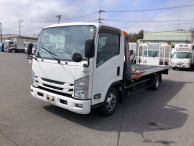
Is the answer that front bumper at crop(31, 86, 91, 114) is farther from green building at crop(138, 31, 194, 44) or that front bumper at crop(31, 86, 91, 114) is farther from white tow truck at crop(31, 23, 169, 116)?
green building at crop(138, 31, 194, 44)

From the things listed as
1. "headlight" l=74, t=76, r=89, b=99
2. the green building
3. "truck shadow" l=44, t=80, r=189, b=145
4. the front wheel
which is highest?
the green building

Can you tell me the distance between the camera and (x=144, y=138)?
3.48 m

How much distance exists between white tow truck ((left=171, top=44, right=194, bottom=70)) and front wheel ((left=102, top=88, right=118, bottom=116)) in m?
15.1

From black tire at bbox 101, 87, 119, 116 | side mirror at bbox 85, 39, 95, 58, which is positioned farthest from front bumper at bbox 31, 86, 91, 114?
side mirror at bbox 85, 39, 95, 58

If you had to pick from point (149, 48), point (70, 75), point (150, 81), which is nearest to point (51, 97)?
point (70, 75)

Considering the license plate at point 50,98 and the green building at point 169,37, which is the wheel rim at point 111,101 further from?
the green building at point 169,37

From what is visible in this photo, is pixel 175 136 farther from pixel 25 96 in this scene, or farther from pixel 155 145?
pixel 25 96

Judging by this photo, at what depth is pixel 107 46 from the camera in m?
4.05

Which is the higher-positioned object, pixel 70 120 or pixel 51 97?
pixel 51 97

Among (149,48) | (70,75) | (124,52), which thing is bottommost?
(70,75)

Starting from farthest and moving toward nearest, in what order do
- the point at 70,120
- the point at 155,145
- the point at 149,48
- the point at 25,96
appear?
the point at 149,48 < the point at 25,96 < the point at 70,120 < the point at 155,145

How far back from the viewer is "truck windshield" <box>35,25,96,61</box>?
3688mm

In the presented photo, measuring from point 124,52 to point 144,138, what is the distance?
2.46 metres

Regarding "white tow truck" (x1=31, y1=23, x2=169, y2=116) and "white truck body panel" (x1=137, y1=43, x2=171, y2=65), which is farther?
"white truck body panel" (x1=137, y1=43, x2=171, y2=65)
